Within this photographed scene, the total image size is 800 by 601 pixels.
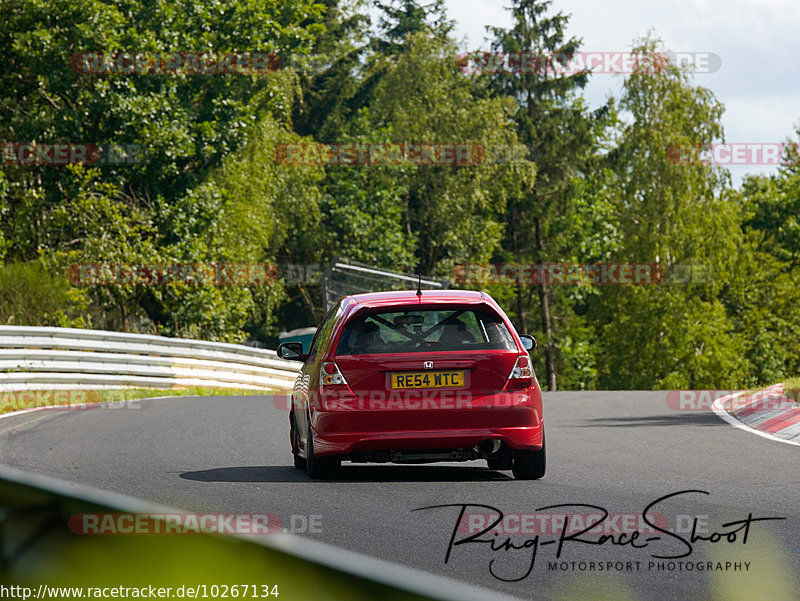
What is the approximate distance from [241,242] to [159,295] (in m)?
15.6

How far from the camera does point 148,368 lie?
80.6 ft

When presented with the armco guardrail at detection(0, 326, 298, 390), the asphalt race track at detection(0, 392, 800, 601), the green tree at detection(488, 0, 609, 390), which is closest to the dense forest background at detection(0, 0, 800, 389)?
the green tree at detection(488, 0, 609, 390)

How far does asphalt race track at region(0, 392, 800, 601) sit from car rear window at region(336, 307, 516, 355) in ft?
3.36

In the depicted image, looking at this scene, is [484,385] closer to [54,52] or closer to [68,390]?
[68,390]

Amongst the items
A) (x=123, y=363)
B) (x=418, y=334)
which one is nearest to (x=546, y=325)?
(x=123, y=363)

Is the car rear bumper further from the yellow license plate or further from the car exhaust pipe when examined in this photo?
the yellow license plate

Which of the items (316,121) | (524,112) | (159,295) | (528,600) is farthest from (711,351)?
(528,600)

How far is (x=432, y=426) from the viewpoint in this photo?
942cm

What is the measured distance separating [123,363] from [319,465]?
48.4ft

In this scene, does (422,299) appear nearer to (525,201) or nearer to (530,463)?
(530,463)

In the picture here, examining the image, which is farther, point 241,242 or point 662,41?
point 662,41

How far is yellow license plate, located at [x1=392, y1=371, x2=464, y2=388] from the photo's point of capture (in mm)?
9492

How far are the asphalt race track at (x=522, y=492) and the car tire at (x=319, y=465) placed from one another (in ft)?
0.35

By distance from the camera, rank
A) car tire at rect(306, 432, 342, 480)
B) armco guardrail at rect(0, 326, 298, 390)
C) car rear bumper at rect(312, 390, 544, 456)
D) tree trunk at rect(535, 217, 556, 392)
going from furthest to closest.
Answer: tree trunk at rect(535, 217, 556, 392), armco guardrail at rect(0, 326, 298, 390), car tire at rect(306, 432, 342, 480), car rear bumper at rect(312, 390, 544, 456)
